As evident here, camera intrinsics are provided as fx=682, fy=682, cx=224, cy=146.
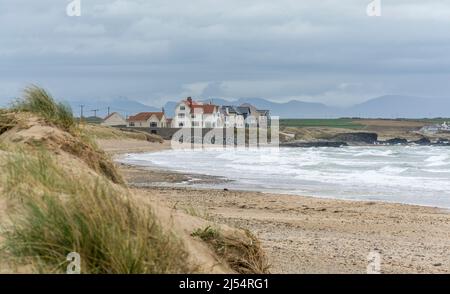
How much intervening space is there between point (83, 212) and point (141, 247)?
1.65 ft

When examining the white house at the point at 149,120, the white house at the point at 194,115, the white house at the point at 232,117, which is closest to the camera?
the white house at the point at 194,115

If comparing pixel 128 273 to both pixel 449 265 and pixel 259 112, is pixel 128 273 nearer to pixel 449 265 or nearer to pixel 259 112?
pixel 449 265

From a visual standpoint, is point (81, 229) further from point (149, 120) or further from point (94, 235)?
point (149, 120)

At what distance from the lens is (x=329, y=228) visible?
13.8 meters

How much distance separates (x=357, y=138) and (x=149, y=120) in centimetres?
3519

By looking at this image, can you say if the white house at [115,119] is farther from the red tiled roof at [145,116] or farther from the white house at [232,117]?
the white house at [232,117]

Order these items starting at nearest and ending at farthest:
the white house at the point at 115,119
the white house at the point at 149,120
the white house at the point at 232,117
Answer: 1. the white house at the point at 149,120
2. the white house at the point at 115,119
3. the white house at the point at 232,117

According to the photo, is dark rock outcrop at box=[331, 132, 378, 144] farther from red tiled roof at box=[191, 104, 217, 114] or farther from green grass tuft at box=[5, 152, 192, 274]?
green grass tuft at box=[5, 152, 192, 274]

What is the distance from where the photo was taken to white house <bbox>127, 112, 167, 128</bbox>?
352 feet

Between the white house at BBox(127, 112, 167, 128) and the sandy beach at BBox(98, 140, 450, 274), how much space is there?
84425mm

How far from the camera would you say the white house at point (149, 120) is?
107438 mm

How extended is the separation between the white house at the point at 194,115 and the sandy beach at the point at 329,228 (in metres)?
80.4

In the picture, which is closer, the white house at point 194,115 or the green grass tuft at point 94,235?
the green grass tuft at point 94,235

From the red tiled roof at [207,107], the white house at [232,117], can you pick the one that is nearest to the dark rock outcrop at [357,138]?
the white house at [232,117]
